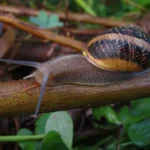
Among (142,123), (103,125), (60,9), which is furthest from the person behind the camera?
(60,9)

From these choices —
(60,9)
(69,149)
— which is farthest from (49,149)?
(60,9)

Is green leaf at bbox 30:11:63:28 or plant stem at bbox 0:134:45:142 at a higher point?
green leaf at bbox 30:11:63:28

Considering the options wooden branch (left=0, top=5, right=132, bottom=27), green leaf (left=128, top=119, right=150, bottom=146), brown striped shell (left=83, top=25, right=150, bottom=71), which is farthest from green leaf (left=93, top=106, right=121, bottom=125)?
wooden branch (left=0, top=5, right=132, bottom=27)

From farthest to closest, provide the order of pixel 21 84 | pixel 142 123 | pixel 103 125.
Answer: pixel 103 125
pixel 142 123
pixel 21 84

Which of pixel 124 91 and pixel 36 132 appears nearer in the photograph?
pixel 124 91

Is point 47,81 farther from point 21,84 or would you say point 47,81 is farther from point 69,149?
point 69,149

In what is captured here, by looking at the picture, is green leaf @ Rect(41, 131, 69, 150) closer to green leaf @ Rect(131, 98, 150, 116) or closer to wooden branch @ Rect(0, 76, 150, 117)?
wooden branch @ Rect(0, 76, 150, 117)
